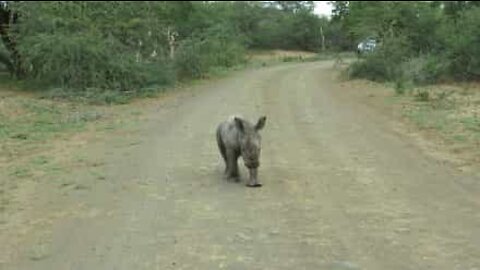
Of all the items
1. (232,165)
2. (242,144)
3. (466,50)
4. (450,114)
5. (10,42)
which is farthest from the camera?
(10,42)

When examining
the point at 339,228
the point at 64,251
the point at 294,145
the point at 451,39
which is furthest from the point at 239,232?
the point at 451,39

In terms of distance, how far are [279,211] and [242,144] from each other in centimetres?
148

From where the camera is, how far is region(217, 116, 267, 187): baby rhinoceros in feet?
31.7

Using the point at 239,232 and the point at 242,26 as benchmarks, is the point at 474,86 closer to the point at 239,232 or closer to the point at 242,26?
the point at 239,232

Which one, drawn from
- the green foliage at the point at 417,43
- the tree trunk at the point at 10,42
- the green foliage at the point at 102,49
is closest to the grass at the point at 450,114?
the green foliage at the point at 417,43

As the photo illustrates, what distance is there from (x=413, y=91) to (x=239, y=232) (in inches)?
605

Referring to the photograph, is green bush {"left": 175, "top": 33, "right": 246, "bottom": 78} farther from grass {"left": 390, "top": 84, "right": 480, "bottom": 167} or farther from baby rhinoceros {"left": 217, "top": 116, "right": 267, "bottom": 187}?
baby rhinoceros {"left": 217, "top": 116, "right": 267, "bottom": 187}

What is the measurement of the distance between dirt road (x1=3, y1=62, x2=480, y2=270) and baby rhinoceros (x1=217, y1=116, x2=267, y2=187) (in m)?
0.23

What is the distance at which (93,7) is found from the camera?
85.2 ft

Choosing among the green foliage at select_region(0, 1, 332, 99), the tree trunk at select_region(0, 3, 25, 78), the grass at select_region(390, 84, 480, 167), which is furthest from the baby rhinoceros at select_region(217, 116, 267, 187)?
the tree trunk at select_region(0, 3, 25, 78)

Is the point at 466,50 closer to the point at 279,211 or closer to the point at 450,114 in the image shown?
the point at 450,114

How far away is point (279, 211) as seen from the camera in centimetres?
849

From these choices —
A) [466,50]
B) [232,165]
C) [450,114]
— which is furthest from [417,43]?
[232,165]

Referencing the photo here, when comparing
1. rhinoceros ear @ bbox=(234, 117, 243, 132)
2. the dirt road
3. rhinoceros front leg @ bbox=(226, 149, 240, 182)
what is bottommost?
the dirt road
